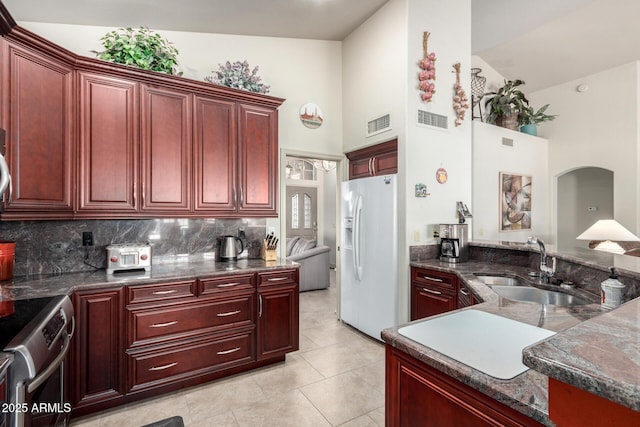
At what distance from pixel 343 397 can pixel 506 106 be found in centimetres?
467

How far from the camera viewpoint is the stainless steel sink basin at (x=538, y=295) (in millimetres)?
1861

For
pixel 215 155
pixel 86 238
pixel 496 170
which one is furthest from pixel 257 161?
pixel 496 170

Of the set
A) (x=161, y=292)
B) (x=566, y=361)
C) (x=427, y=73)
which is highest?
(x=427, y=73)

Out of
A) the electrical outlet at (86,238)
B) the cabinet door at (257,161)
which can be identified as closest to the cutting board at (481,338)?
the cabinet door at (257,161)

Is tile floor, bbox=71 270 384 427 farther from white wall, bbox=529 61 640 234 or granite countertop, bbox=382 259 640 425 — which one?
white wall, bbox=529 61 640 234

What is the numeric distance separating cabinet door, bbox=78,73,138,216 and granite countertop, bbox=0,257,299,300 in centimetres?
52

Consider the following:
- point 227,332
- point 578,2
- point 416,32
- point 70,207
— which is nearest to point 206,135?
point 70,207

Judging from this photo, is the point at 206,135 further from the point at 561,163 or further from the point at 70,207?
the point at 561,163

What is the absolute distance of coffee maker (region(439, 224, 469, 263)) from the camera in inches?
124

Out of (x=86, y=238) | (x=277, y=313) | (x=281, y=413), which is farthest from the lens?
(x=277, y=313)

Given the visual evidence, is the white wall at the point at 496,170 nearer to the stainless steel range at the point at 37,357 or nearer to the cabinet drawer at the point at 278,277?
the cabinet drawer at the point at 278,277

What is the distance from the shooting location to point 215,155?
284 centimetres

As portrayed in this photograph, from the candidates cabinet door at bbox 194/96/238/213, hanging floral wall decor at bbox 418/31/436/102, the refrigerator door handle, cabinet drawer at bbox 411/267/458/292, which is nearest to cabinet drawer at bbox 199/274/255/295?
cabinet door at bbox 194/96/238/213

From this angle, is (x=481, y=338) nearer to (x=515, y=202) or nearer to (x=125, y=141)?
(x=125, y=141)
